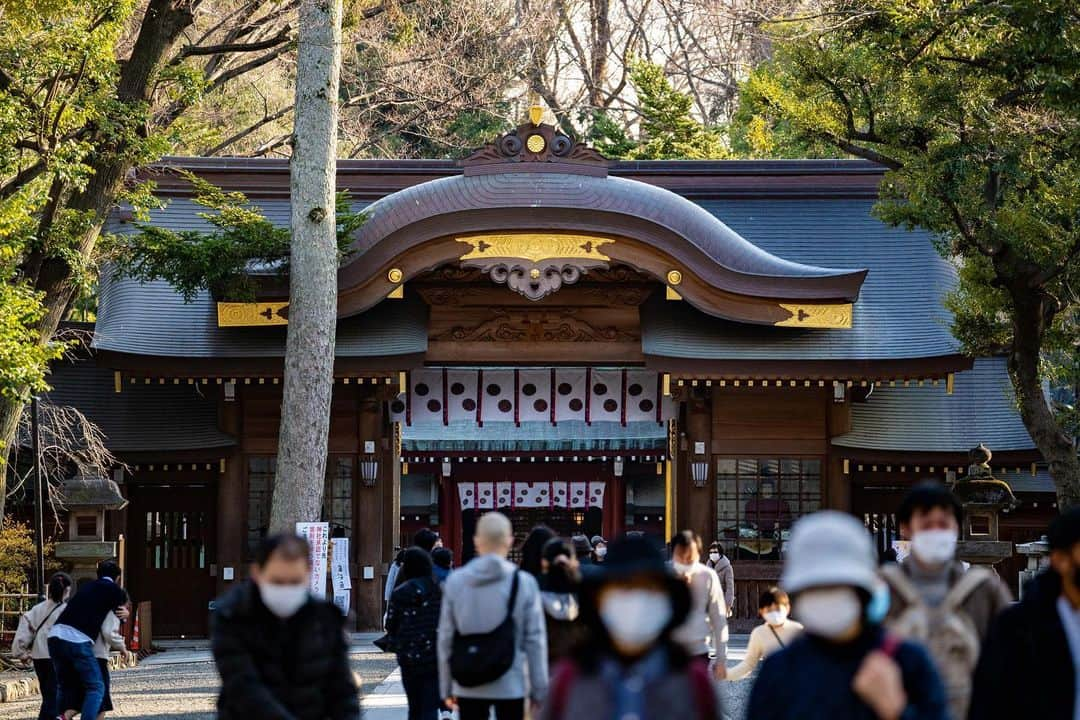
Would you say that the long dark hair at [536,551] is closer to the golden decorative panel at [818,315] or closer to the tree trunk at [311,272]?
the tree trunk at [311,272]

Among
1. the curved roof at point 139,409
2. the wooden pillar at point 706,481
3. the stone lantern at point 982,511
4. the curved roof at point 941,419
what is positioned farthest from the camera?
the curved roof at point 941,419

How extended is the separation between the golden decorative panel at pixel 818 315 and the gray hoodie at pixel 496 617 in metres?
12.3

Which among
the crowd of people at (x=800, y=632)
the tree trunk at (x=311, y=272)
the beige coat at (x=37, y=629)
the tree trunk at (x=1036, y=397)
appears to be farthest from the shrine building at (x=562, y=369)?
the crowd of people at (x=800, y=632)

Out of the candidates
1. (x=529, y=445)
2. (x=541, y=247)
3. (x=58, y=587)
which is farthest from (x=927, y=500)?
(x=529, y=445)

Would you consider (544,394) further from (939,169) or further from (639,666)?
(639,666)

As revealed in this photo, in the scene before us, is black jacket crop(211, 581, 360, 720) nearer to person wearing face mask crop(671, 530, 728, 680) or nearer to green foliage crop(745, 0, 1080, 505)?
person wearing face mask crop(671, 530, 728, 680)

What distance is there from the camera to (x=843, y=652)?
3867 mm

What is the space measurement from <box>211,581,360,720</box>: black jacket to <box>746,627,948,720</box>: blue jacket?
81.6 inches

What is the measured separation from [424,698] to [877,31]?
7.51 m

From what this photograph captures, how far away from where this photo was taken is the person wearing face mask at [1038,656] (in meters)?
4.99

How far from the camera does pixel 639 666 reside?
395 centimetres

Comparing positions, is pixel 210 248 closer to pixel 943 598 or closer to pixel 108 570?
pixel 108 570

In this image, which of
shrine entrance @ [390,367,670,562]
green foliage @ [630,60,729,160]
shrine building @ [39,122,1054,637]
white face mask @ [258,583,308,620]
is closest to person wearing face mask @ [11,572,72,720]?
white face mask @ [258,583,308,620]

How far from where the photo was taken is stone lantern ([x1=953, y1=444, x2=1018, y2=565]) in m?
15.6
